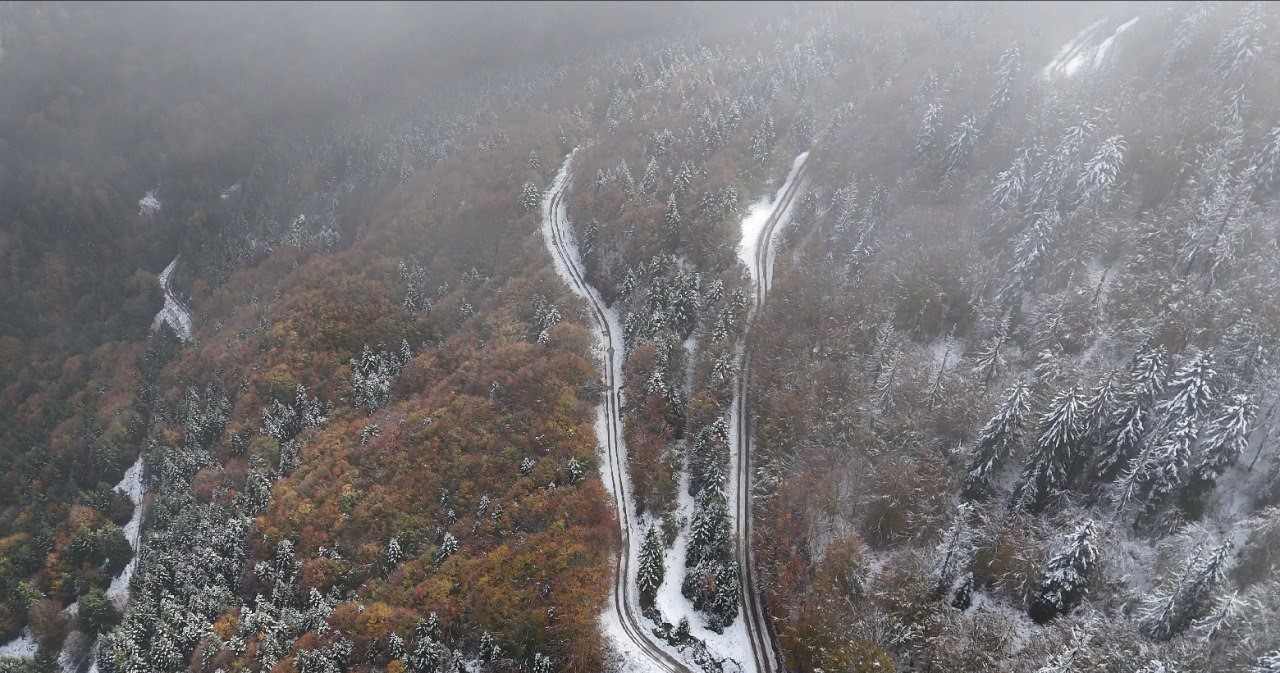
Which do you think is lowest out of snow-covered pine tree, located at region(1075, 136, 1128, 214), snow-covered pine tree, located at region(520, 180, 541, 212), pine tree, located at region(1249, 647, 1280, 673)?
pine tree, located at region(1249, 647, 1280, 673)

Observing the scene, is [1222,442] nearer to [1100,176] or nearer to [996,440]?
[996,440]

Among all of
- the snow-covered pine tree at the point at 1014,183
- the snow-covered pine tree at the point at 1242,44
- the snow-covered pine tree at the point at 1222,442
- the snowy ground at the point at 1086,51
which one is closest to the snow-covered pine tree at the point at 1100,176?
the snow-covered pine tree at the point at 1014,183

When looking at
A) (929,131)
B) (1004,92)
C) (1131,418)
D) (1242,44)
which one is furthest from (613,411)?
(1242,44)

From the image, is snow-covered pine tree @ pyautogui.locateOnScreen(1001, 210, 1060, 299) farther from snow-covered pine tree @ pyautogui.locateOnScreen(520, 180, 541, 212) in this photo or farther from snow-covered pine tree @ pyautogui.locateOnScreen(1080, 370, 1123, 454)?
snow-covered pine tree @ pyautogui.locateOnScreen(520, 180, 541, 212)

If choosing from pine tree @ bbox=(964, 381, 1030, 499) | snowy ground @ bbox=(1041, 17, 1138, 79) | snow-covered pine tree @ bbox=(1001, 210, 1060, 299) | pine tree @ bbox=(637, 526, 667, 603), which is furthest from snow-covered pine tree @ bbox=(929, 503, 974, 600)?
snowy ground @ bbox=(1041, 17, 1138, 79)

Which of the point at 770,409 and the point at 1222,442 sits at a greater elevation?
the point at 770,409

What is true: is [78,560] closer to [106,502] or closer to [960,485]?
[106,502]
